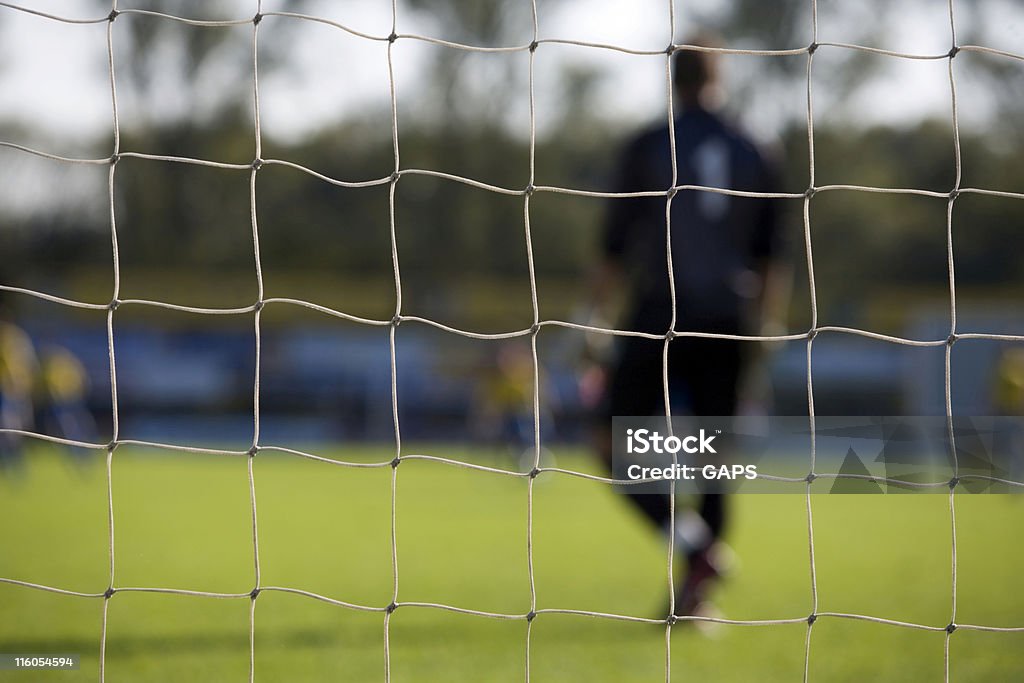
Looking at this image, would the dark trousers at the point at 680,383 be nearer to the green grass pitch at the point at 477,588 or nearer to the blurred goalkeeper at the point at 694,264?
the blurred goalkeeper at the point at 694,264

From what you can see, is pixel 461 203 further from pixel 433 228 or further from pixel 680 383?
pixel 680 383

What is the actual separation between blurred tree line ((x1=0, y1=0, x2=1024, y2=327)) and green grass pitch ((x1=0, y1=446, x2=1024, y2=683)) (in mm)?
11273

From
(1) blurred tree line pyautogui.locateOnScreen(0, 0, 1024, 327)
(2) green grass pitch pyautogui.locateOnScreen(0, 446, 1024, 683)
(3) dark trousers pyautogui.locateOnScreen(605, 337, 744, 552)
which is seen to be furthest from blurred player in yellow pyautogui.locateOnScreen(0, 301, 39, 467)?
(1) blurred tree line pyautogui.locateOnScreen(0, 0, 1024, 327)

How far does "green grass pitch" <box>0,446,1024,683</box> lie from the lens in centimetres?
234

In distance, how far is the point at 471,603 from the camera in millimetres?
2965

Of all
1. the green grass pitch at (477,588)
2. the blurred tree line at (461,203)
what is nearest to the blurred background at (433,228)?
the blurred tree line at (461,203)

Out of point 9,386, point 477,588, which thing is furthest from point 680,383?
point 9,386

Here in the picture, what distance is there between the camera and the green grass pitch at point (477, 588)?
234 centimetres

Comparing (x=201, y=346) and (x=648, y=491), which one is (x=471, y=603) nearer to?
(x=648, y=491)

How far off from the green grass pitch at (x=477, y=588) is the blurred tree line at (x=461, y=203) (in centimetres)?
1127

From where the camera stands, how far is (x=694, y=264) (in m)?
2.84

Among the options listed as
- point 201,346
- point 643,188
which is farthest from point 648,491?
point 201,346

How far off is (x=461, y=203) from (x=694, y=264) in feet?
53.6

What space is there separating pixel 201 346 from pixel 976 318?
498 inches
